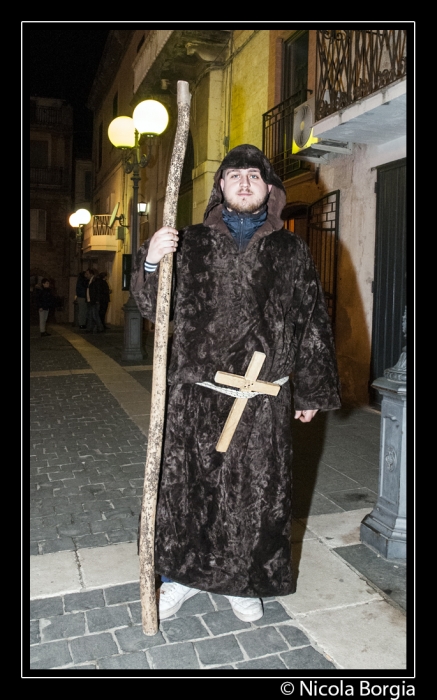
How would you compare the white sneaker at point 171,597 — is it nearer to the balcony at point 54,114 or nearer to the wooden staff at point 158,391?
the wooden staff at point 158,391

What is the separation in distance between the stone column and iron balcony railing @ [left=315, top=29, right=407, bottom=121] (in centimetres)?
456

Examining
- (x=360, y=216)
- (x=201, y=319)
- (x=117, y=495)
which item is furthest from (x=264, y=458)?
(x=360, y=216)

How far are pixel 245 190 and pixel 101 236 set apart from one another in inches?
899

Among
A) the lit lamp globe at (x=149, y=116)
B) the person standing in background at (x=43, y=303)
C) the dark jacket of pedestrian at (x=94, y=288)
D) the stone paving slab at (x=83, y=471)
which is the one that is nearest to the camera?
the stone paving slab at (x=83, y=471)

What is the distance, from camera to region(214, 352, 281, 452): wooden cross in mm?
2482

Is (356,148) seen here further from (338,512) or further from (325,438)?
(338,512)

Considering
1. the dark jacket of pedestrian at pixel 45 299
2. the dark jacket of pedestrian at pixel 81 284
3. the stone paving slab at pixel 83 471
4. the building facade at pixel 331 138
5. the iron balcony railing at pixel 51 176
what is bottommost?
the stone paving slab at pixel 83 471

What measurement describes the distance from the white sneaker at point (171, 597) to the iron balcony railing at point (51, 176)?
34580mm

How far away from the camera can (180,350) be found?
2625 mm

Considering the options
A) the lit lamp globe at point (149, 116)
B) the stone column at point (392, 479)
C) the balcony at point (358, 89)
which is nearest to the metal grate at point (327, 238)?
the balcony at point (358, 89)

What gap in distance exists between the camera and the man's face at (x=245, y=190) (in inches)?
105

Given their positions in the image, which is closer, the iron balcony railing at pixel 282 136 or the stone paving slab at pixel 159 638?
the stone paving slab at pixel 159 638

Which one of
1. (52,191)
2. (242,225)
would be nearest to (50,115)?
(52,191)

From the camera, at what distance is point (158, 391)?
2.48 meters
